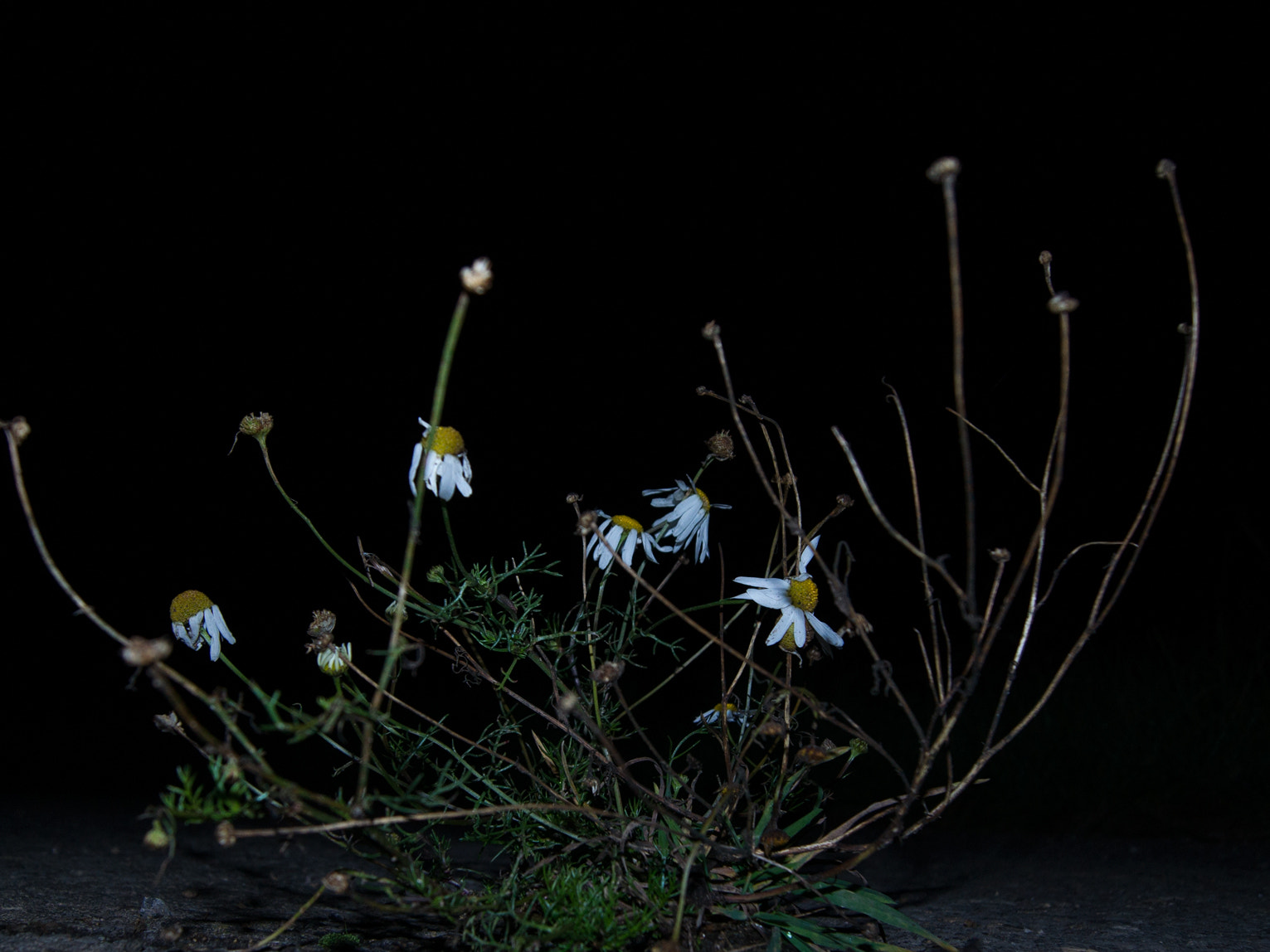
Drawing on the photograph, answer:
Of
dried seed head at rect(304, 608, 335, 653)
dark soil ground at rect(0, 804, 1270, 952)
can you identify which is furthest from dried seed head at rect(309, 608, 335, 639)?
dark soil ground at rect(0, 804, 1270, 952)

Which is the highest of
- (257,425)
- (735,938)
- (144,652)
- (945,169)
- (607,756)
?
(945,169)

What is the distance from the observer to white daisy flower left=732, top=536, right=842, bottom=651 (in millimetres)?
974

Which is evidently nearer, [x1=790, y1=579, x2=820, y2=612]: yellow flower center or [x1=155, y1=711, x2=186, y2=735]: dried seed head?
[x1=155, y1=711, x2=186, y2=735]: dried seed head

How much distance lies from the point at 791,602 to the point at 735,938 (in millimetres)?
324

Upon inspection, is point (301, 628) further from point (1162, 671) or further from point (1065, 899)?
point (1065, 899)

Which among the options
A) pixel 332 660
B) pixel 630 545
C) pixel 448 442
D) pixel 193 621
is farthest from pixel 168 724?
pixel 630 545

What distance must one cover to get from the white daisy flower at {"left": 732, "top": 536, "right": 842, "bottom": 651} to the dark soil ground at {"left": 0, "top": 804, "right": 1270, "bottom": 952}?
0.29m

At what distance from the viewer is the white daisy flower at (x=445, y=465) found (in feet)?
2.92

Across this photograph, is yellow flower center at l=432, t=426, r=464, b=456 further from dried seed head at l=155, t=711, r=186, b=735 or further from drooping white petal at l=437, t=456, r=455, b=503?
dried seed head at l=155, t=711, r=186, b=735

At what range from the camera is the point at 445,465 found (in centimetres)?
92

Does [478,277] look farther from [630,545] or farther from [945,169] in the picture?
[630,545]

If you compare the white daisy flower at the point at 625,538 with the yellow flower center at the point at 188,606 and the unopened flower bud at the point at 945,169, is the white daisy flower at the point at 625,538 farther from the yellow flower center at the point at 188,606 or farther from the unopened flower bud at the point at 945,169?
the unopened flower bud at the point at 945,169

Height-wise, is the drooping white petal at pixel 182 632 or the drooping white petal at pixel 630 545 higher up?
the drooping white petal at pixel 630 545

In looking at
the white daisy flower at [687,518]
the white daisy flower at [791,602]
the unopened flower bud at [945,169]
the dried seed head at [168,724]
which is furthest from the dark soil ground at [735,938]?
the unopened flower bud at [945,169]
